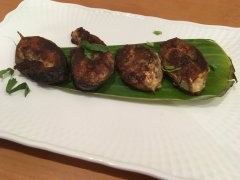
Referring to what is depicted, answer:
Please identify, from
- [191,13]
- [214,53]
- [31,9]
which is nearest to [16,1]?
[31,9]

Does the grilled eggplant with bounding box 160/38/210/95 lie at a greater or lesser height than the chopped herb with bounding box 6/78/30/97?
greater

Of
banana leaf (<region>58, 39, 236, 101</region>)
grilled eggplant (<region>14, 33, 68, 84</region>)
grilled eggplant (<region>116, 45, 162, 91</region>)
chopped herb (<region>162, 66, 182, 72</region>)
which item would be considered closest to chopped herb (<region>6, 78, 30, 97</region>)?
grilled eggplant (<region>14, 33, 68, 84</region>)

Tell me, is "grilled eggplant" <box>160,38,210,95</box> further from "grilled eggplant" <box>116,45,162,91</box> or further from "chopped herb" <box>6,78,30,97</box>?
"chopped herb" <box>6,78,30,97</box>

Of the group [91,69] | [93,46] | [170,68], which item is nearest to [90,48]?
[93,46]

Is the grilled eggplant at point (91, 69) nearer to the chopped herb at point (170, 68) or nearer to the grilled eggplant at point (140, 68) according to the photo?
the grilled eggplant at point (140, 68)

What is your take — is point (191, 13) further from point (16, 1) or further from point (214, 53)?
point (16, 1)

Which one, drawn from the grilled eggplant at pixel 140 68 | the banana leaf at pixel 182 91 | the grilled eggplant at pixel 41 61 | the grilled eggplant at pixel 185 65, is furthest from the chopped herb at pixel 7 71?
the grilled eggplant at pixel 185 65
